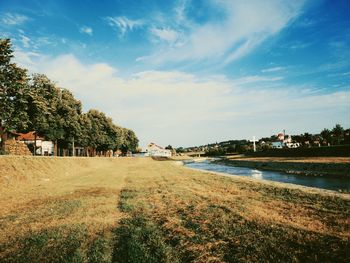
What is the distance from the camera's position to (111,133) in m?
106

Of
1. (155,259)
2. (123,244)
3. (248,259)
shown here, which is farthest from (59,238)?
(248,259)

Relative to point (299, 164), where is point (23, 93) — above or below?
above

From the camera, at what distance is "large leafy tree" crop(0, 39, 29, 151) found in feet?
138

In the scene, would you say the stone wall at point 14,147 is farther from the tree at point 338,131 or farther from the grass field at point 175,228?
the tree at point 338,131

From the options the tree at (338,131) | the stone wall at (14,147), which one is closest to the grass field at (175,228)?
the stone wall at (14,147)

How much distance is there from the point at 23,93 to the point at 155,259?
1752 inches

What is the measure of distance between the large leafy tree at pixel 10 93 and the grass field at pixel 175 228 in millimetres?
26374

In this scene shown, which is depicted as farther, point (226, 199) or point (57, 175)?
point (57, 175)

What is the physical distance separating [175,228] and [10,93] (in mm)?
41817

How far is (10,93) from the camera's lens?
141 ft

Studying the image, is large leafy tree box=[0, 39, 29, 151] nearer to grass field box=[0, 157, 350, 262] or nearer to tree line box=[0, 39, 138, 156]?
tree line box=[0, 39, 138, 156]

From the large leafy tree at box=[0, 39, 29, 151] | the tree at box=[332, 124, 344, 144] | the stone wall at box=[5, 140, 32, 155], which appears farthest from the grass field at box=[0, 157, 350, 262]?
the tree at box=[332, 124, 344, 144]

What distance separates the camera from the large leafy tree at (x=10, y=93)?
41.9m

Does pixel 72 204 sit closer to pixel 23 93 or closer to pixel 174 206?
pixel 174 206
